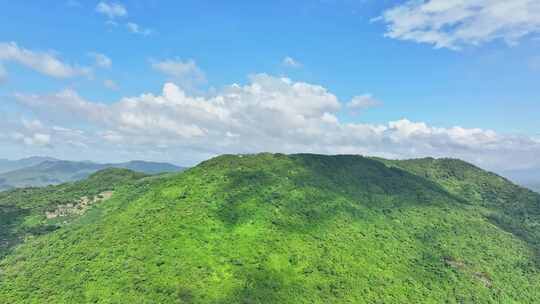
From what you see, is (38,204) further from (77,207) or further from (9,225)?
(9,225)

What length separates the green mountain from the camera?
3088 inches

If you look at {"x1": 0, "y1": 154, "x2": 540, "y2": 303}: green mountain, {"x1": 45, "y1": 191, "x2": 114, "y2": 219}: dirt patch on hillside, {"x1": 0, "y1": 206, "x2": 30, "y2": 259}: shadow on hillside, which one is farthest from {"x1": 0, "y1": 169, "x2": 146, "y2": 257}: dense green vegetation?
{"x1": 45, "y1": 191, "x2": 114, "y2": 219}: dirt patch on hillside

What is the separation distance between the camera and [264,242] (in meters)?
92.4

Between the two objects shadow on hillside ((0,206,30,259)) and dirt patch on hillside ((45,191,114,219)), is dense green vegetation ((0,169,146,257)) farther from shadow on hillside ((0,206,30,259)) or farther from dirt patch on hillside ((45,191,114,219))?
dirt patch on hillside ((45,191,114,219))

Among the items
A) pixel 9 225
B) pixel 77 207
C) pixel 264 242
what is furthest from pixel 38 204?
pixel 264 242

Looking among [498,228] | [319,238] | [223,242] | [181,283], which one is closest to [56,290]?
[181,283]

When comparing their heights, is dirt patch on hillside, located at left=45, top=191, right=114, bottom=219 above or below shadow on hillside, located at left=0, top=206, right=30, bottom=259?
above

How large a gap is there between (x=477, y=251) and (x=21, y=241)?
132 m

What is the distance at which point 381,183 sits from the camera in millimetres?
150875

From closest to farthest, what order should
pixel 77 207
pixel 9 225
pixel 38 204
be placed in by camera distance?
pixel 9 225 → pixel 77 207 → pixel 38 204

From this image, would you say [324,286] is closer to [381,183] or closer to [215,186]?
[215,186]

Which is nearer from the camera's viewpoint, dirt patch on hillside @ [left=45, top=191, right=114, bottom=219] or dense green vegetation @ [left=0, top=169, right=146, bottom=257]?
dense green vegetation @ [left=0, top=169, right=146, bottom=257]

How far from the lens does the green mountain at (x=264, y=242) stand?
257 ft

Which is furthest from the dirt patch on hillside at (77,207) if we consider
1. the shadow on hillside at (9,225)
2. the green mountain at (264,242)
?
the shadow on hillside at (9,225)
